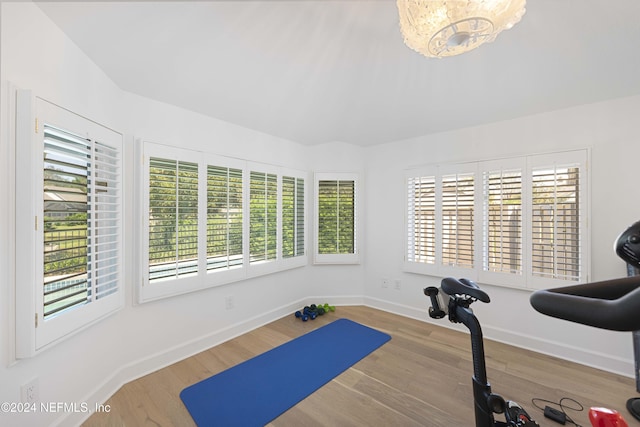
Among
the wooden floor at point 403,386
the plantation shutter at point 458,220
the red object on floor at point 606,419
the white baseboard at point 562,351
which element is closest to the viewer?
the red object on floor at point 606,419

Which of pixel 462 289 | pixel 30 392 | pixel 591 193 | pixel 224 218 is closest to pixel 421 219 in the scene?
pixel 591 193

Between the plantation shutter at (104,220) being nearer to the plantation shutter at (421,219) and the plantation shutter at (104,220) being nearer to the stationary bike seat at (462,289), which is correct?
the stationary bike seat at (462,289)

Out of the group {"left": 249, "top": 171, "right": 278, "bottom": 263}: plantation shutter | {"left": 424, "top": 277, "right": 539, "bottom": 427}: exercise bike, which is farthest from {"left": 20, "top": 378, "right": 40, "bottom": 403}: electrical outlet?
{"left": 424, "top": 277, "right": 539, "bottom": 427}: exercise bike

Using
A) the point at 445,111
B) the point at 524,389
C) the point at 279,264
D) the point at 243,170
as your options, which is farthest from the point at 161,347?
the point at 445,111

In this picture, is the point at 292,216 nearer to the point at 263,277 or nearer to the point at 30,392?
the point at 263,277

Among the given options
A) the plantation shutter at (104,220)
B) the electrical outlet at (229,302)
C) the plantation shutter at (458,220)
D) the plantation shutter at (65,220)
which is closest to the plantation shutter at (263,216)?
the electrical outlet at (229,302)

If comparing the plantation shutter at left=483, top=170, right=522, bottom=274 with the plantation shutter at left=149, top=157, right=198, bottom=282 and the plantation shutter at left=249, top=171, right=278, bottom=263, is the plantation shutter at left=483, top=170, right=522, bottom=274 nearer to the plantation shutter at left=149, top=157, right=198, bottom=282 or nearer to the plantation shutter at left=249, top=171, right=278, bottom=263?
the plantation shutter at left=249, top=171, right=278, bottom=263

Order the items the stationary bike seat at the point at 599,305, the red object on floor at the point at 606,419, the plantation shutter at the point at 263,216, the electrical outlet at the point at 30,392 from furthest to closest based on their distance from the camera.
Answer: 1. the plantation shutter at the point at 263,216
2. the electrical outlet at the point at 30,392
3. the red object on floor at the point at 606,419
4. the stationary bike seat at the point at 599,305

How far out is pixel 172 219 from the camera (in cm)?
228

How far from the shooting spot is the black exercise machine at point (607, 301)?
0.53 m

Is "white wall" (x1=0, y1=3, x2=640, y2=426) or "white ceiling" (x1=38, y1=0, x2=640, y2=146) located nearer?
"white wall" (x1=0, y1=3, x2=640, y2=426)

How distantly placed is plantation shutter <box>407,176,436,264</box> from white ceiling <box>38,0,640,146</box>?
2.68 ft

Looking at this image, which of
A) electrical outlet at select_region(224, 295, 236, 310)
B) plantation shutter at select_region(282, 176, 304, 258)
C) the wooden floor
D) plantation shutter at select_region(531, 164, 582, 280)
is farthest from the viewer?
plantation shutter at select_region(282, 176, 304, 258)

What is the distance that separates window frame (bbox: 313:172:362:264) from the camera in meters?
3.65
